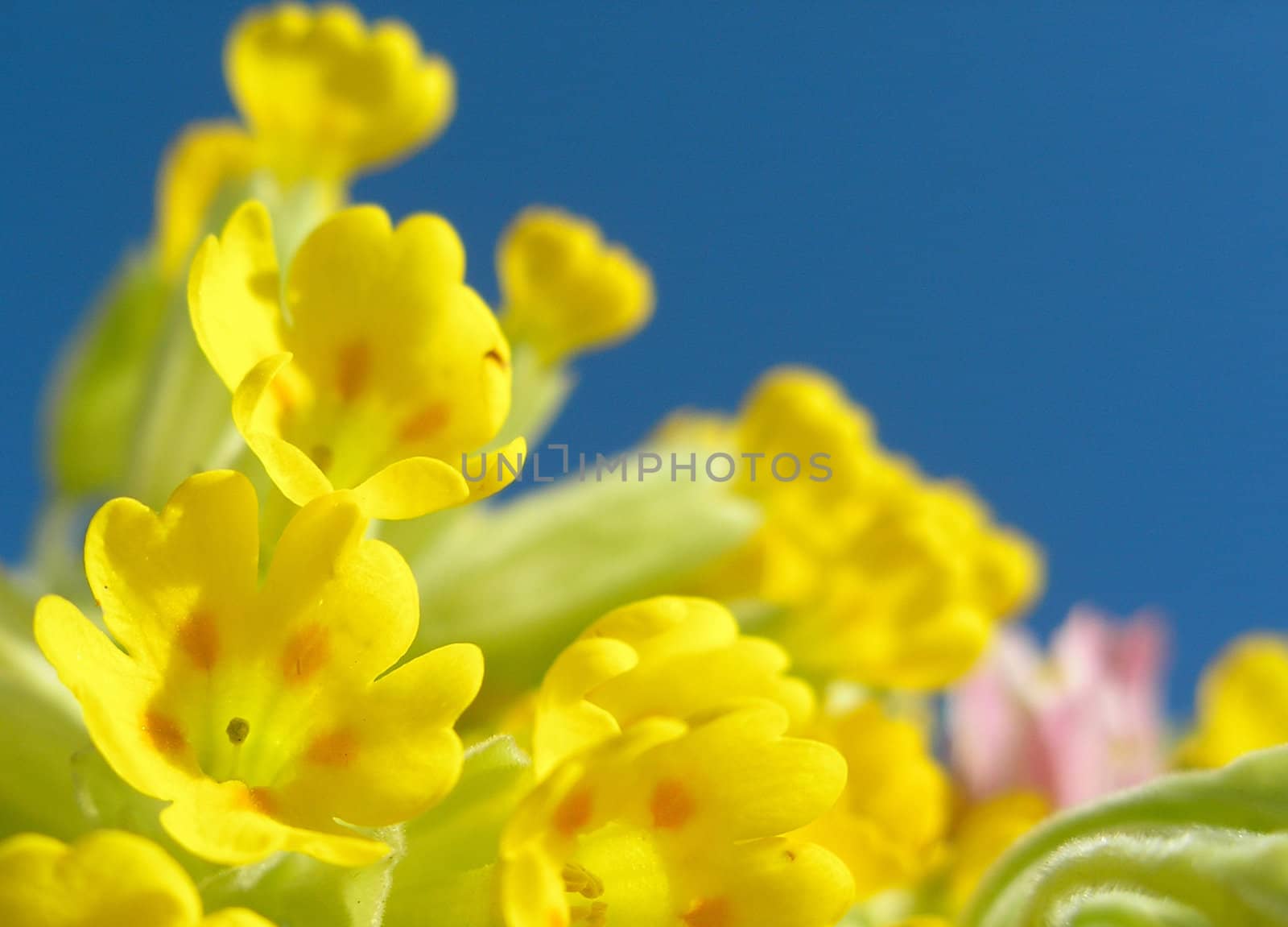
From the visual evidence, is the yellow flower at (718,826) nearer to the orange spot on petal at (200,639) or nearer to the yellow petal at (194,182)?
the orange spot on petal at (200,639)

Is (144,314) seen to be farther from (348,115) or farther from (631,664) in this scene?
(631,664)

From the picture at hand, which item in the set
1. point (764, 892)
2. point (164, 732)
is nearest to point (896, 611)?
point (764, 892)

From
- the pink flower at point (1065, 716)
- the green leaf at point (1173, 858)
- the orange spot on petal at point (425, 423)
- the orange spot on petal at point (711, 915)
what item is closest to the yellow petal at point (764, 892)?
the orange spot on petal at point (711, 915)

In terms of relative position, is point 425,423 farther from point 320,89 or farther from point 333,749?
point 320,89

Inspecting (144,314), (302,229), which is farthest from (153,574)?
(144,314)

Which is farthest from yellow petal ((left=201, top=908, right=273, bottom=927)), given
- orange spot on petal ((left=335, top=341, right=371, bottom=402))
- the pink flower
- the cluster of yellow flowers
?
the pink flower
